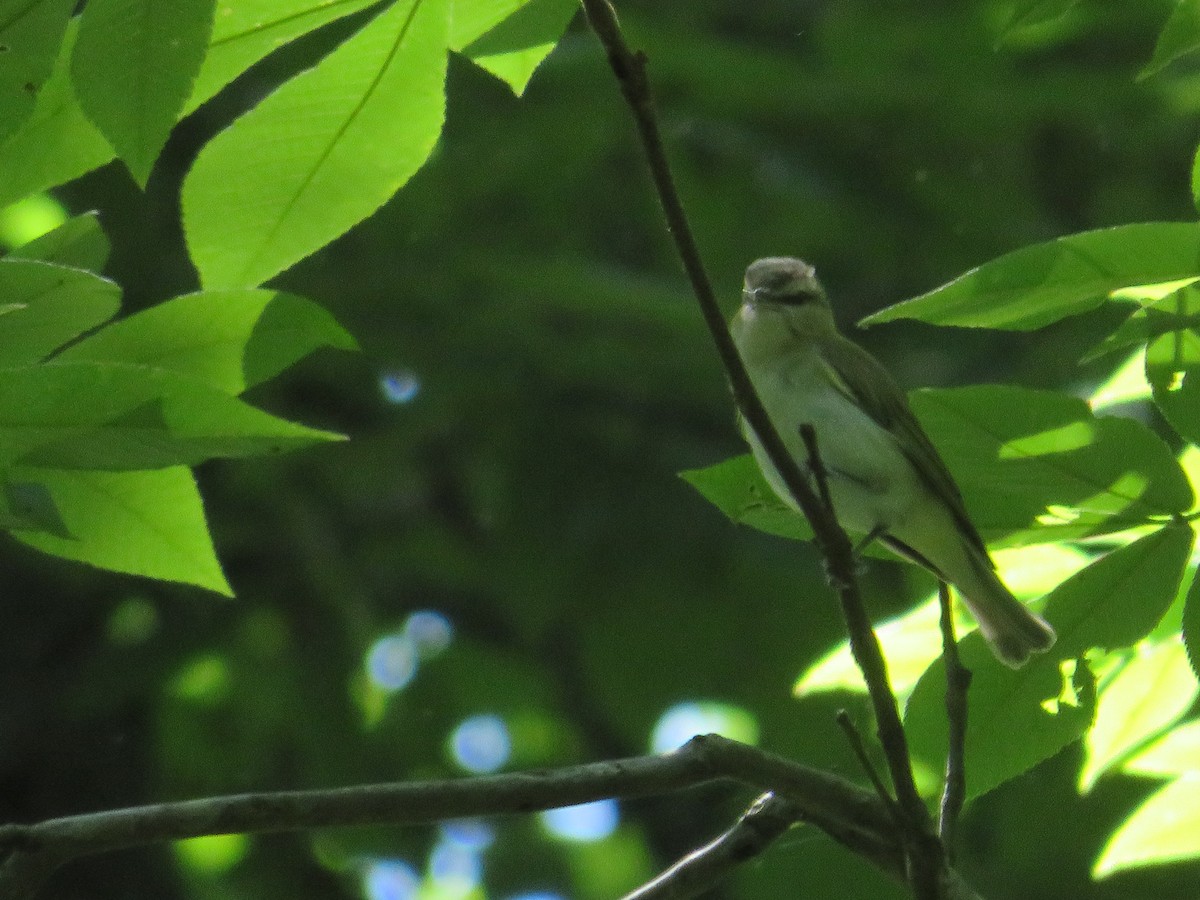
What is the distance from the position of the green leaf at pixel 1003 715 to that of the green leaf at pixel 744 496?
339 millimetres

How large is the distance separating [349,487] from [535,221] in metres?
1.45

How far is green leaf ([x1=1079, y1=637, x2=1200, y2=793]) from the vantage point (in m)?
2.74

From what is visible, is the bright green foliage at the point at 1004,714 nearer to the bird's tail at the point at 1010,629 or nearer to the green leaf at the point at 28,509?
the bird's tail at the point at 1010,629

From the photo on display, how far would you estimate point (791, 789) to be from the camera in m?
2.24

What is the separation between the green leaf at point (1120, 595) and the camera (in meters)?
2.33

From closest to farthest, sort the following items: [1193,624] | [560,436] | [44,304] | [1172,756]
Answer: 1. [44,304]
2. [1193,624]
3. [1172,756]
4. [560,436]

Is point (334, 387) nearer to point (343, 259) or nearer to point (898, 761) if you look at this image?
point (343, 259)

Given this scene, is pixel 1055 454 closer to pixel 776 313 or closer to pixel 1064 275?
pixel 1064 275

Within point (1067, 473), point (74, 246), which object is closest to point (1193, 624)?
point (1067, 473)

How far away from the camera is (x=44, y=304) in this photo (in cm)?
199

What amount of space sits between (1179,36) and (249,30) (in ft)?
4.02

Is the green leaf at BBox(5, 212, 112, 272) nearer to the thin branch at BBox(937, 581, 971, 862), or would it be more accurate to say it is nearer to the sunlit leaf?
the thin branch at BBox(937, 581, 971, 862)

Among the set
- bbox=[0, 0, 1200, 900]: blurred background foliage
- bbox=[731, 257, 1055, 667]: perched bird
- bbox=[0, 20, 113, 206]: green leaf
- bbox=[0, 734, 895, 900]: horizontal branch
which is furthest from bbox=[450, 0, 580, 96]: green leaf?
bbox=[0, 0, 1200, 900]: blurred background foliage

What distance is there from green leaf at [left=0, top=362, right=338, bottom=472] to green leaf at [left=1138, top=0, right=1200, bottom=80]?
3.93 ft
